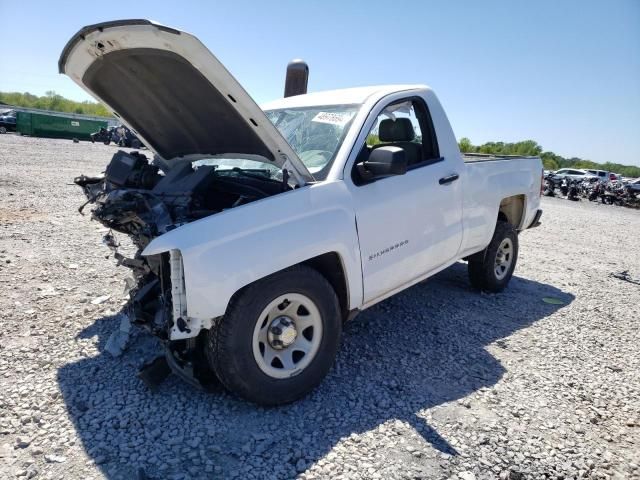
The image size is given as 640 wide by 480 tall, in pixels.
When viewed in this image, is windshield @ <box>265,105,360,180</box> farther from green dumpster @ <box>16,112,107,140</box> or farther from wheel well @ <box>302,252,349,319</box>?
green dumpster @ <box>16,112,107,140</box>

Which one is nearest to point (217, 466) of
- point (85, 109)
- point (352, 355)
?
point (352, 355)

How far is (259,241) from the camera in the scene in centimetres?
272

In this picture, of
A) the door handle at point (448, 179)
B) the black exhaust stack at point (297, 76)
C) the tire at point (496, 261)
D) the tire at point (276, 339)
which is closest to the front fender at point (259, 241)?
the tire at point (276, 339)

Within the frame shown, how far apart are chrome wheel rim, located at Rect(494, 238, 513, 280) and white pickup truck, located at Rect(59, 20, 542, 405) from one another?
1160 millimetres

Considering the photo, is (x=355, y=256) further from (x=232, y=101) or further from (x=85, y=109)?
(x=85, y=109)

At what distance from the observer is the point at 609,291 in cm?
603

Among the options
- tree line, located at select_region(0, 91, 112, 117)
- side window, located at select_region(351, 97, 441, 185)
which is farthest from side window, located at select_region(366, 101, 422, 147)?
tree line, located at select_region(0, 91, 112, 117)

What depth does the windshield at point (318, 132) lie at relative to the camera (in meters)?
3.37

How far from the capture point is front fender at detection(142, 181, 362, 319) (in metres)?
2.53

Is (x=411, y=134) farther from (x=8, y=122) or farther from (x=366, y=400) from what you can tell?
(x=8, y=122)

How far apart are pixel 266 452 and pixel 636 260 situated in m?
8.53

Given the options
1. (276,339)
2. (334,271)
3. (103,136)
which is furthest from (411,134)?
(103,136)

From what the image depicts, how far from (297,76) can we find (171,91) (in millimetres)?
4501

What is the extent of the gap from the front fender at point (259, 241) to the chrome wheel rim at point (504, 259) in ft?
9.26
